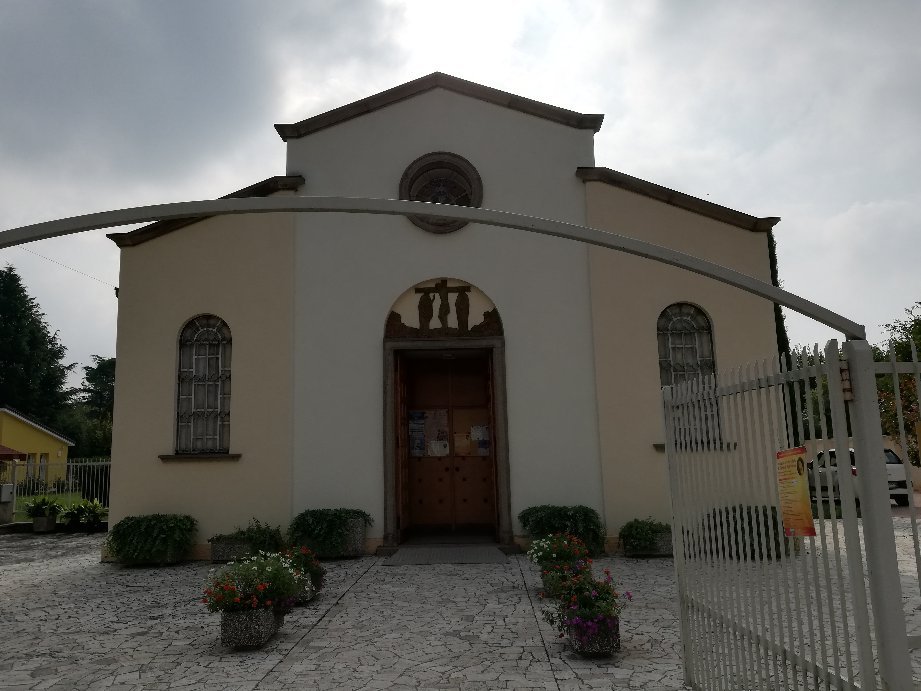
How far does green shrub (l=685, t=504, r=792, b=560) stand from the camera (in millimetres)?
4160

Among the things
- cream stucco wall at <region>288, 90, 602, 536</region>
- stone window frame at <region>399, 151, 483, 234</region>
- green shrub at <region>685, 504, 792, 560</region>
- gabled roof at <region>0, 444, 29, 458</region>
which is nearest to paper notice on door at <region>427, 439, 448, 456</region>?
cream stucco wall at <region>288, 90, 602, 536</region>

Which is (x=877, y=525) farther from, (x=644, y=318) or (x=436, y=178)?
(x=436, y=178)

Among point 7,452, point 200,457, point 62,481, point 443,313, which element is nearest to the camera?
point 200,457

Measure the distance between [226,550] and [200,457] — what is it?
1596 millimetres

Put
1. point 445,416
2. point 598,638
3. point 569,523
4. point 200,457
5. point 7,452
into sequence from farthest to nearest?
point 7,452, point 445,416, point 200,457, point 569,523, point 598,638

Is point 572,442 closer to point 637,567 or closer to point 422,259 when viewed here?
point 637,567

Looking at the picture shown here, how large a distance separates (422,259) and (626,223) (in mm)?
3557

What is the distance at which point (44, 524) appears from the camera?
59.6ft

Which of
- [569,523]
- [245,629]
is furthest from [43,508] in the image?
[245,629]

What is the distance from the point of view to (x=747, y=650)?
14.8 feet

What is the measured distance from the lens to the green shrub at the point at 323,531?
11.5 m

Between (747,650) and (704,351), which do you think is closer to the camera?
(747,650)

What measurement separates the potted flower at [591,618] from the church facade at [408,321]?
5601 mm

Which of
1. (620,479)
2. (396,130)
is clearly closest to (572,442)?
(620,479)
